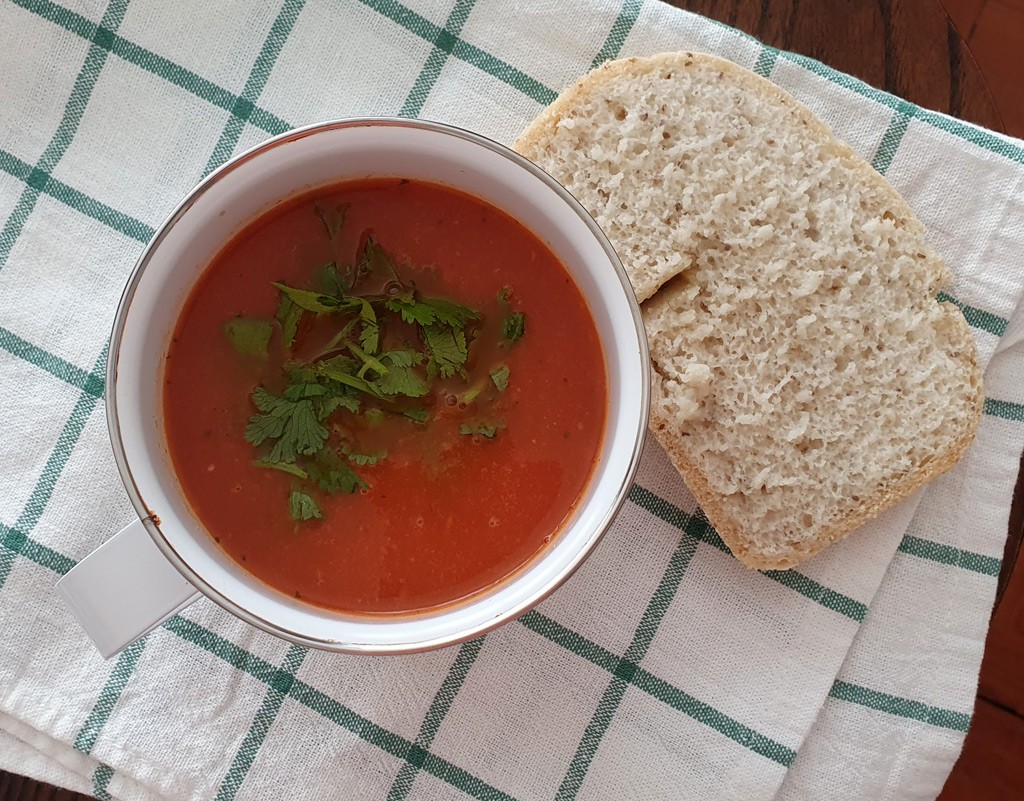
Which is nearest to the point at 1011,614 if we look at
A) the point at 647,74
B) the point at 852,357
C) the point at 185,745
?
the point at 852,357

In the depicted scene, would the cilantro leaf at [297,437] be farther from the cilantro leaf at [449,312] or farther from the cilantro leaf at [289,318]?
the cilantro leaf at [449,312]

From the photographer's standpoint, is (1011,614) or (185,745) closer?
(185,745)

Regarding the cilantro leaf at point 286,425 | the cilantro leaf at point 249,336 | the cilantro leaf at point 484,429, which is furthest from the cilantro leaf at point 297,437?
the cilantro leaf at point 484,429

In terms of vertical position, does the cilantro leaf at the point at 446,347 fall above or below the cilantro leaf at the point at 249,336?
above

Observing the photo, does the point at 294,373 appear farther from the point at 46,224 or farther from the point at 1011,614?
the point at 1011,614

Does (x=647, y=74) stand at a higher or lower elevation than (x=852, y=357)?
higher

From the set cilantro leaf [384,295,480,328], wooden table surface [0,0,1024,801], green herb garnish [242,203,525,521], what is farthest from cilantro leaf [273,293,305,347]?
wooden table surface [0,0,1024,801]

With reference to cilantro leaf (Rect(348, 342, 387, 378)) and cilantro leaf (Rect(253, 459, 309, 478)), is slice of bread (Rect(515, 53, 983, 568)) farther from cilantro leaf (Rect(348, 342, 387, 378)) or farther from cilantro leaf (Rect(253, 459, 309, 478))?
cilantro leaf (Rect(253, 459, 309, 478))
